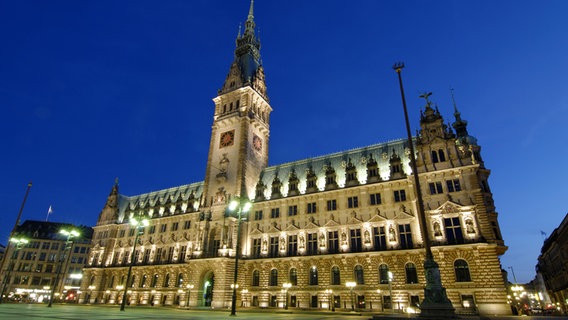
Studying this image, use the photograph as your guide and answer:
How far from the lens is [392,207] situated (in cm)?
4244

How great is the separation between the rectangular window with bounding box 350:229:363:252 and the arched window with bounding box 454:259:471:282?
430 inches

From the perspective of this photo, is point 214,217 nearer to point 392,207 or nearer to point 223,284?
point 223,284

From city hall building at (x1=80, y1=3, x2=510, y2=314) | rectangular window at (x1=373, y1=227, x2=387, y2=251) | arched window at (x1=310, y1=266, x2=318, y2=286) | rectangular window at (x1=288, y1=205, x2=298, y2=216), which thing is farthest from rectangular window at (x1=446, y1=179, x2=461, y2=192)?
rectangular window at (x1=288, y1=205, x2=298, y2=216)

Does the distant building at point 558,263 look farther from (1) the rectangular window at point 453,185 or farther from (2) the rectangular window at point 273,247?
(2) the rectangular window at point 273,247

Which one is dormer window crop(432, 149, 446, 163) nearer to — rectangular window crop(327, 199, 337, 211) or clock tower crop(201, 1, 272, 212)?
rectangular window crop(327, 199, 337, 211)

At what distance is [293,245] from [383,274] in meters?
13.3

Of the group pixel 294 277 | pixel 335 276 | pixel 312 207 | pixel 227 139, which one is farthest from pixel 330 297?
pixel 227 139

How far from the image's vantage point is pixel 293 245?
47.8 metres

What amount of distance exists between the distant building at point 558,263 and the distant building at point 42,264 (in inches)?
4093

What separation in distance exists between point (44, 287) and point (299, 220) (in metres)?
79.4

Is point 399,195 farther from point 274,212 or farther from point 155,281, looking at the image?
point 155,281

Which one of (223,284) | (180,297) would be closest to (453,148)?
(223,284)

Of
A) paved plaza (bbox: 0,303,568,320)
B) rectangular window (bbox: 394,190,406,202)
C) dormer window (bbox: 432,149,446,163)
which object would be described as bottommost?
paved plaza (bbox: 0,303,568,320)

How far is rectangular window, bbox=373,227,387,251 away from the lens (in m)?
41.3
